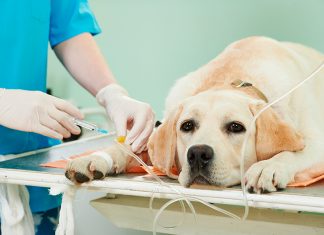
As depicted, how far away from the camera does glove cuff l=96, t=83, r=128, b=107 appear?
4.26 feet

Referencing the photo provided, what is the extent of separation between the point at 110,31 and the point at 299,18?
1033 millimetres

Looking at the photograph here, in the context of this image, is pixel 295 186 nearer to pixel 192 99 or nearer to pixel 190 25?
pixel 192 99

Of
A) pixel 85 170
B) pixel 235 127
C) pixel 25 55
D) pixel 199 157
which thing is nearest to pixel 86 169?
pixel 85 170

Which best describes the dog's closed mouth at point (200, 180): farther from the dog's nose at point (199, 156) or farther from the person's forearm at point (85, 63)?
the person's forearm at point (85, 63)

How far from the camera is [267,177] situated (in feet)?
2.81

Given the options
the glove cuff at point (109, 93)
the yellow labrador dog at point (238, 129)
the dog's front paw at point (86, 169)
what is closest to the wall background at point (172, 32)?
the yellow labrador dog at point (238, 129)

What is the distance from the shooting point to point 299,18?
2188 millimetres

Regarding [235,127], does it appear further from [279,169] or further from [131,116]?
[131,116]

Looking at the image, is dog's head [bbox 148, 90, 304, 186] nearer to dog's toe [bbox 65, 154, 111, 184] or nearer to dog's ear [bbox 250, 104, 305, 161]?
dog's ear [bbox 250, 104, 305, 161]

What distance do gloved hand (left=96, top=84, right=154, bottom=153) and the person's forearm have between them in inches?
3.9

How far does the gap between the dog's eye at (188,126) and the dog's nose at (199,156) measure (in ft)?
0.45

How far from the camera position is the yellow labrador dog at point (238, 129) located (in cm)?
95

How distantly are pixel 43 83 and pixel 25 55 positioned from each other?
0.11 meters

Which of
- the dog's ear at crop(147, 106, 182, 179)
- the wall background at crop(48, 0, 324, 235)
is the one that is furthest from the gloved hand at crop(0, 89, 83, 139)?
the wall background at crop(48, 0, 324, 235)
